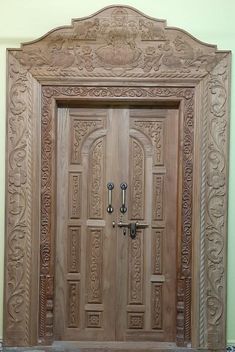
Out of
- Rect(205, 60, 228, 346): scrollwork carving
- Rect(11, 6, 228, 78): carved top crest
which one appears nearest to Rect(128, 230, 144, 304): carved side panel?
Rect(205, 60, 228, 346): scrollwork carving

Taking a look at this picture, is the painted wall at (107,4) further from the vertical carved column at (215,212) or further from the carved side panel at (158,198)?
the carved side panel at (158,198)

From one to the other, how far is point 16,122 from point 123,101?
0.75 m

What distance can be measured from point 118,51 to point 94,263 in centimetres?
151

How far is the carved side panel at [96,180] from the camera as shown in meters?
3.57

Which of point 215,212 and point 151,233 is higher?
point 215,212

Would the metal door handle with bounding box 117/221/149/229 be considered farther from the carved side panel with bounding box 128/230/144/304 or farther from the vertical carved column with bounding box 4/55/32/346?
the vertical carved column with bounding box 4/55/32/346

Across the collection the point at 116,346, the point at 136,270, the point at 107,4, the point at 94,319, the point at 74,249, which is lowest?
the point at 116,346

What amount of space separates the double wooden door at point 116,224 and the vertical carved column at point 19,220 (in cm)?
24

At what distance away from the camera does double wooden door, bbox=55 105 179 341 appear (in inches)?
140

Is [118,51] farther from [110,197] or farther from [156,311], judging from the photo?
[156,311]

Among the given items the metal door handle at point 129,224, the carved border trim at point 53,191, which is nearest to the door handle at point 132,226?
Answer: the metal door handle at point 129,224

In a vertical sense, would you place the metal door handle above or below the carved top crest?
below

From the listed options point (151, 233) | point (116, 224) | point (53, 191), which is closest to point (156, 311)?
point (151, 233)

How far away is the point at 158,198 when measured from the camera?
11.7 feet
